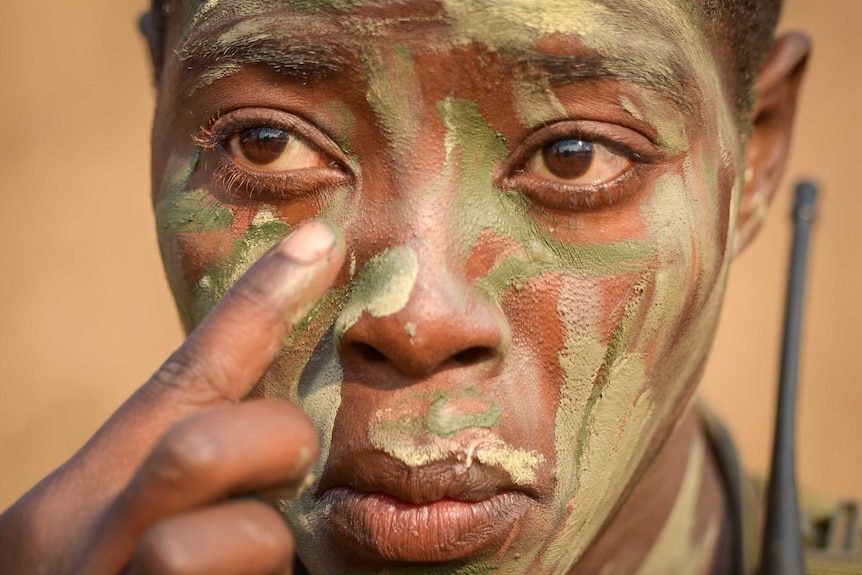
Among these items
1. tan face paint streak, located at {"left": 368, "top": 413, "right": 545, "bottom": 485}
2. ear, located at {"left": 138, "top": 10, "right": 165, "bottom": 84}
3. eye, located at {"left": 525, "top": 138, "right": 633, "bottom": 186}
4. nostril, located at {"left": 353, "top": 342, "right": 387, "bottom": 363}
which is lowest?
tan face paint streak, located at {"left": 368, "top": 413, "right": 545, "bottom": 485}

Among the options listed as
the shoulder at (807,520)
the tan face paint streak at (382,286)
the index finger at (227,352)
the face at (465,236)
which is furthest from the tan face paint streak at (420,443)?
the shoulder at (807,520)

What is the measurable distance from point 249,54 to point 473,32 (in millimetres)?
365

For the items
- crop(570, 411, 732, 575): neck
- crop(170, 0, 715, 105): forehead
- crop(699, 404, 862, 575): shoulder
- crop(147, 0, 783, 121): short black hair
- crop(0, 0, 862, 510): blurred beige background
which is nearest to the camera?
crop(170, 0, 715, 105): forehead

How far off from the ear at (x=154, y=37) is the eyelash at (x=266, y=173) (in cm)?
45

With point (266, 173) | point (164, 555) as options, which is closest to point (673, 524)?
point (266, 173)

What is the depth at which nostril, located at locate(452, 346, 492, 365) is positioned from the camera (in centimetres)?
156

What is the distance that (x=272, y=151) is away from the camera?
70.7 inches

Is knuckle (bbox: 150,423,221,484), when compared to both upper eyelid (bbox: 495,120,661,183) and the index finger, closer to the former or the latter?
the index finger

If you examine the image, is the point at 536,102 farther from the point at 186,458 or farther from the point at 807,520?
the point at 807,520

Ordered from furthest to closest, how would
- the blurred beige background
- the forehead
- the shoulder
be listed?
the blurred beige background, the shoulder, the forehead

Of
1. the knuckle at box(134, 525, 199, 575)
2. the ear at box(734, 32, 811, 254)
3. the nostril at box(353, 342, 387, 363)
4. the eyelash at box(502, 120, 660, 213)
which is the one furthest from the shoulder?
the knuckle at box(134, 525, 199, 575)

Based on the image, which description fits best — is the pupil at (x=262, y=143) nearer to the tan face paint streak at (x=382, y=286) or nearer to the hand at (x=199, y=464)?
the tan face paint streak at (x=382, y=286)

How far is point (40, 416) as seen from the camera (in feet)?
18.2

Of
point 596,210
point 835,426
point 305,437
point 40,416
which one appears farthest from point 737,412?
point 305,437
